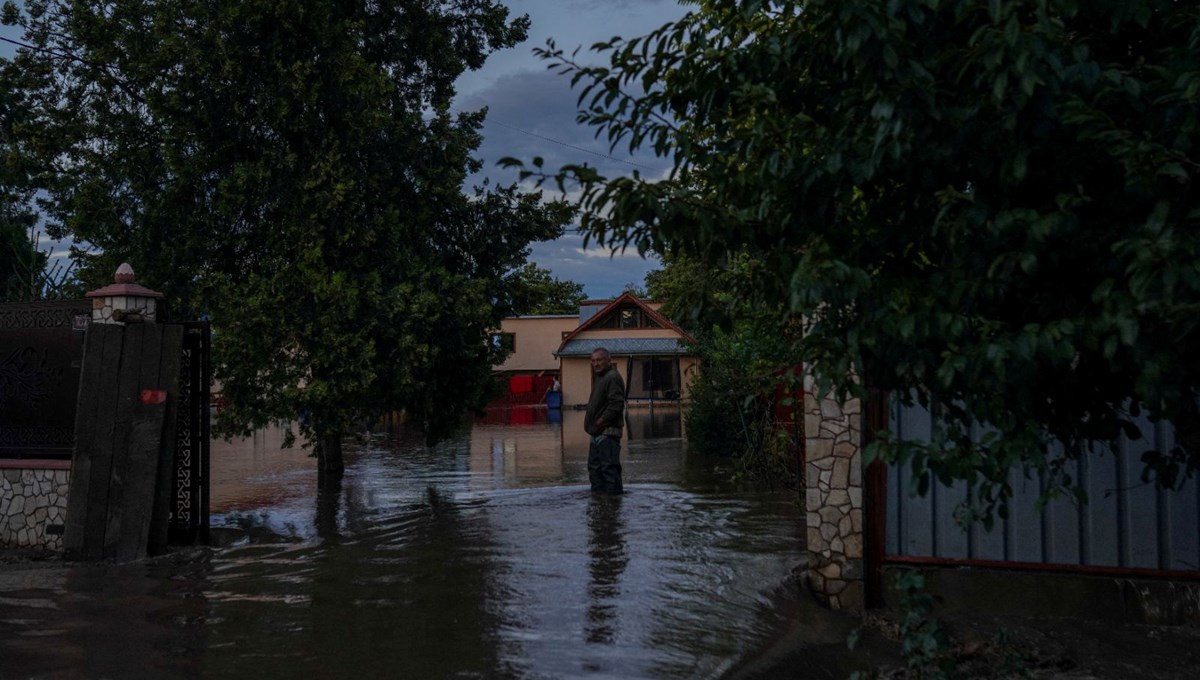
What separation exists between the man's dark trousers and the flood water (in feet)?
0.86

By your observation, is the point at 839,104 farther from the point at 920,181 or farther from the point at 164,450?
the point at 164,450

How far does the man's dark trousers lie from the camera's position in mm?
12742

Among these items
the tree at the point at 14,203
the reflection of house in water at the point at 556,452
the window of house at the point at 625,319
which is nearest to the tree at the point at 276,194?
the tree at the point at 14,203

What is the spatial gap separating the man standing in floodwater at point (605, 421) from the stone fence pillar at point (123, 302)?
484 centimetres

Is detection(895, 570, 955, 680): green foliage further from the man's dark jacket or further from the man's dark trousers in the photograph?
the man's dark trousers

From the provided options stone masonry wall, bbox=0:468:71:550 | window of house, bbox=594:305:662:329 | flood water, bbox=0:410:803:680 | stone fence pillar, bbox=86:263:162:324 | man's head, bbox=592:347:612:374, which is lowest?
flood water, bbox=0:410:803:680

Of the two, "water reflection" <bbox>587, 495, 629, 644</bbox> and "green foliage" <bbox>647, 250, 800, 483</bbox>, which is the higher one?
"green foliage" <bbox>647, 250, 800, 483</bbox>

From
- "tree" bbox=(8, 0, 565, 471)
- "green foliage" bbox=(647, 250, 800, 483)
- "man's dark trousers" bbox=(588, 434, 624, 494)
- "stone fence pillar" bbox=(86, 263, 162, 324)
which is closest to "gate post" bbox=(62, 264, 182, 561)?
"stone fence pillar" bbox=(86, 263, 162, 324)

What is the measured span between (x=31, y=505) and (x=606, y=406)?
19.6ft

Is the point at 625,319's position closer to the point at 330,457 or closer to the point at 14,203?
the point at 14,203

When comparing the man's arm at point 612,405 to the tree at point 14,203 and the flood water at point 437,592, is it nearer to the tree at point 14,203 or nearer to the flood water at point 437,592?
the flood water at point 437,592

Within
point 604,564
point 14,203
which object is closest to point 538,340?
point 14,203

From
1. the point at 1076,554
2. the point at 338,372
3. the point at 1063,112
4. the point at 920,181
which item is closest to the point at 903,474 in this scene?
the point at 1076,554

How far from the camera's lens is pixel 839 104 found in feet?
12.5
